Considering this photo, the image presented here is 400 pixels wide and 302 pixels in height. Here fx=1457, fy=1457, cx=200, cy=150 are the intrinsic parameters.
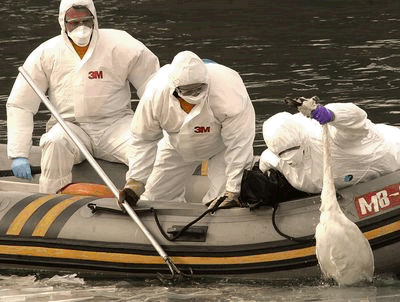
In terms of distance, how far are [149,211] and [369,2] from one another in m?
11.1

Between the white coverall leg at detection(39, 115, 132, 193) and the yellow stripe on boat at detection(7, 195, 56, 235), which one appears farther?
the white coverall leg at detection(39, 115, 132, 193)

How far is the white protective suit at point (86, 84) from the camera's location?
10.0m

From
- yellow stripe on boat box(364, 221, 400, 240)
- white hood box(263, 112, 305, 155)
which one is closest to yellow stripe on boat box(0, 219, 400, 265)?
yellow stripe on boat box(364, 221, 400, 240)

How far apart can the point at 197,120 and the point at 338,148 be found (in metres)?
0.91

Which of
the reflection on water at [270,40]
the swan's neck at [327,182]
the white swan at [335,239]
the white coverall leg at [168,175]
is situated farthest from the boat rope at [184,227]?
the reflection on water at [270,40]

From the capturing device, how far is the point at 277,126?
8367 mm

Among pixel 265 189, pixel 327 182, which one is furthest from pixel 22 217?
pixel 327 182

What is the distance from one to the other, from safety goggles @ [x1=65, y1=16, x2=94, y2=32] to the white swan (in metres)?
2.48

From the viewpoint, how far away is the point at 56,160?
9.84 metres

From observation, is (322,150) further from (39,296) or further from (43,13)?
(43,13)

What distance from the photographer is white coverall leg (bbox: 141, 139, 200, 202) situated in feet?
30.7

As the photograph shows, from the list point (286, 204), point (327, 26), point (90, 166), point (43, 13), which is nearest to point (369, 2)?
point (327, 26)

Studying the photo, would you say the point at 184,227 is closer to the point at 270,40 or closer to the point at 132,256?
the point at 132,256

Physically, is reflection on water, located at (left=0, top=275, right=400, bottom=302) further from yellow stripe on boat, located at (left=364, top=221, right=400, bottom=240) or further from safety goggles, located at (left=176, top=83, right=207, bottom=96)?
safety goggles, located at (left=176, top=83, right=207, bottom=96)
